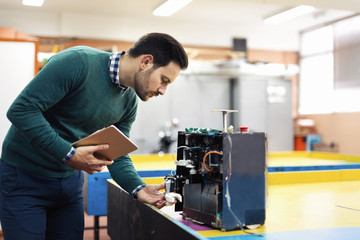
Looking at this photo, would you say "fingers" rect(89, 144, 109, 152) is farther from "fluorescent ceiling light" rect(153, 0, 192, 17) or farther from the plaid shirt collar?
"fluorescent ceiling light" rect(153, 0, 192, 17)

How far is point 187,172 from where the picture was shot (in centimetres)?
150

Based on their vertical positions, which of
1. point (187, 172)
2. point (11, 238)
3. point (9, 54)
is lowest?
point (11, 238)

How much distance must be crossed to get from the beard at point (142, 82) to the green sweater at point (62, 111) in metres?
0.10

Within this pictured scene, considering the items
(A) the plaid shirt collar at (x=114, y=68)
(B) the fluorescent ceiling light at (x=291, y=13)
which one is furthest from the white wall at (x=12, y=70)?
(B) the fluorescent ceiling light at (x=291, y=13)

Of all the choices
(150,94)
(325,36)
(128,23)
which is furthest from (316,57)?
(150,94)

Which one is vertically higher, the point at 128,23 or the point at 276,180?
the point at 128,23

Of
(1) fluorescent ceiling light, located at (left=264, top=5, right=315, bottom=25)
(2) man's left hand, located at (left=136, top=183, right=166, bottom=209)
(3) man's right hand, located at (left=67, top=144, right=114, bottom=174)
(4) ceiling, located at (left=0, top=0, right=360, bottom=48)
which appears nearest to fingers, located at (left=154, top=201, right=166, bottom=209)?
(2) man's left hand, located at (left=136, top=183, right=166, bottom=209)

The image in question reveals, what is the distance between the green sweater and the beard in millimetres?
95

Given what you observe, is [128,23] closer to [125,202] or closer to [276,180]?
[276,180]

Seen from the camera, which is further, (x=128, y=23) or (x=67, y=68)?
(x=128, y=23)

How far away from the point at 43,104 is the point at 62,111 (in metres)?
0.17

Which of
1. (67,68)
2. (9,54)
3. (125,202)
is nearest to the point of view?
(67,68)

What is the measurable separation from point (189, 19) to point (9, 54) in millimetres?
4808

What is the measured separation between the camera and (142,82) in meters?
1.67
